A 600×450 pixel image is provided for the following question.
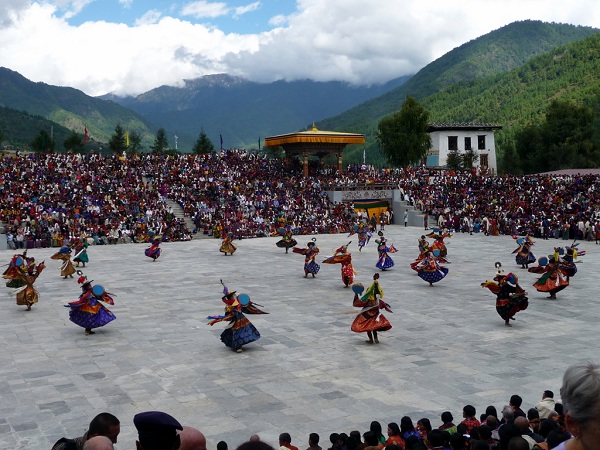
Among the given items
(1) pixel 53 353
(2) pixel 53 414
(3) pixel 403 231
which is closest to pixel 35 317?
(1) pixel 53 353

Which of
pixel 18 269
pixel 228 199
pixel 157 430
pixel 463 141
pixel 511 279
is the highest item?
pixel 463 141

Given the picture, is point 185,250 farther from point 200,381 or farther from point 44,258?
point 200,381

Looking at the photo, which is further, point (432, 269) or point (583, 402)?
point (432, 269)

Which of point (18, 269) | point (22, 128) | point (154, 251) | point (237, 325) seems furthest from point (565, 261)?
point (22, 128)

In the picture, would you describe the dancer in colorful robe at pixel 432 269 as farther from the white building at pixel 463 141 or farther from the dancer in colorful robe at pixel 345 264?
the white building at pixel 463 141

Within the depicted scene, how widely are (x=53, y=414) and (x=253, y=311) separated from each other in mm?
4595

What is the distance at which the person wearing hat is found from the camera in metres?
3.17

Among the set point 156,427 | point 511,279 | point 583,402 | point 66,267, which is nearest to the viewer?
point 583,402

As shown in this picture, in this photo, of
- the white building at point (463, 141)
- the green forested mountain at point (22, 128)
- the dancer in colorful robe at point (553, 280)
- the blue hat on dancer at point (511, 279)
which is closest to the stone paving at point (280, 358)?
the dancer in colorful robe at point (553, 280)

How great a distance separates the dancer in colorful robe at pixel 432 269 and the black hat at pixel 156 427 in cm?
1722

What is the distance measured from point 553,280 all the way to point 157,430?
16347 millimetres

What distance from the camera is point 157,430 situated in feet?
10.5

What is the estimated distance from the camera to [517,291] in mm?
14562

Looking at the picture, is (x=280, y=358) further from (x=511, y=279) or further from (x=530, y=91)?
(x=530, y=91)
